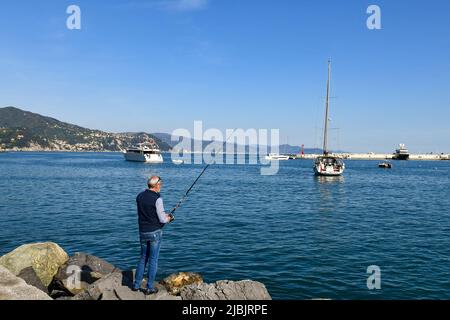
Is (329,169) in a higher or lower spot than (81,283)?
higher

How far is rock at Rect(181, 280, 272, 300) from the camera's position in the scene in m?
9.40

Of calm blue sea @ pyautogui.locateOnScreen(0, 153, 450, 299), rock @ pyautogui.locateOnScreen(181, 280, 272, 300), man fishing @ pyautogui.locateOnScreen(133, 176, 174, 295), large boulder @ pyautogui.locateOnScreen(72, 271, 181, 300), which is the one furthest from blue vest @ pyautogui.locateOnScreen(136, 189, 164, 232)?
calm blue sea @ pyautogui.locateOnScreen(0, 153, 450, 299)

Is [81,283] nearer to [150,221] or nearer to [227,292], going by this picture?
[150,221]

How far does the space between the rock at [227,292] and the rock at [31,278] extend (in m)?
5.18

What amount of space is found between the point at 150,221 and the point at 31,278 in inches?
230

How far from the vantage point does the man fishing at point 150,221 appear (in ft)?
28.2

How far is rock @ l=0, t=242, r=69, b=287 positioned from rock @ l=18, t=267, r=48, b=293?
0.62 m

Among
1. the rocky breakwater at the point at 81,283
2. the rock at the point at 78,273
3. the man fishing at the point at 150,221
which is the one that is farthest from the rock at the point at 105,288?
the rock at the point at 78,273

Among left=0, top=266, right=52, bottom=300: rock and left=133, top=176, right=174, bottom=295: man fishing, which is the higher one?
left=133, top=176, right=174, bottom=295: man fishing

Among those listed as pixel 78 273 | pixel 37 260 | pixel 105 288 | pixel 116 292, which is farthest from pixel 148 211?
pixel 37 260

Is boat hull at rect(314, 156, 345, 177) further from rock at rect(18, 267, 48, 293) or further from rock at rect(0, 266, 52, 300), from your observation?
rock at rect(0, 266, 52, 300)

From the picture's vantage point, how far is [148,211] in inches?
341

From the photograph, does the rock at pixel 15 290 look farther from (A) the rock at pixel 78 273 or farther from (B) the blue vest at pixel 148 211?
(B) the blue vest at pixel 148 211
